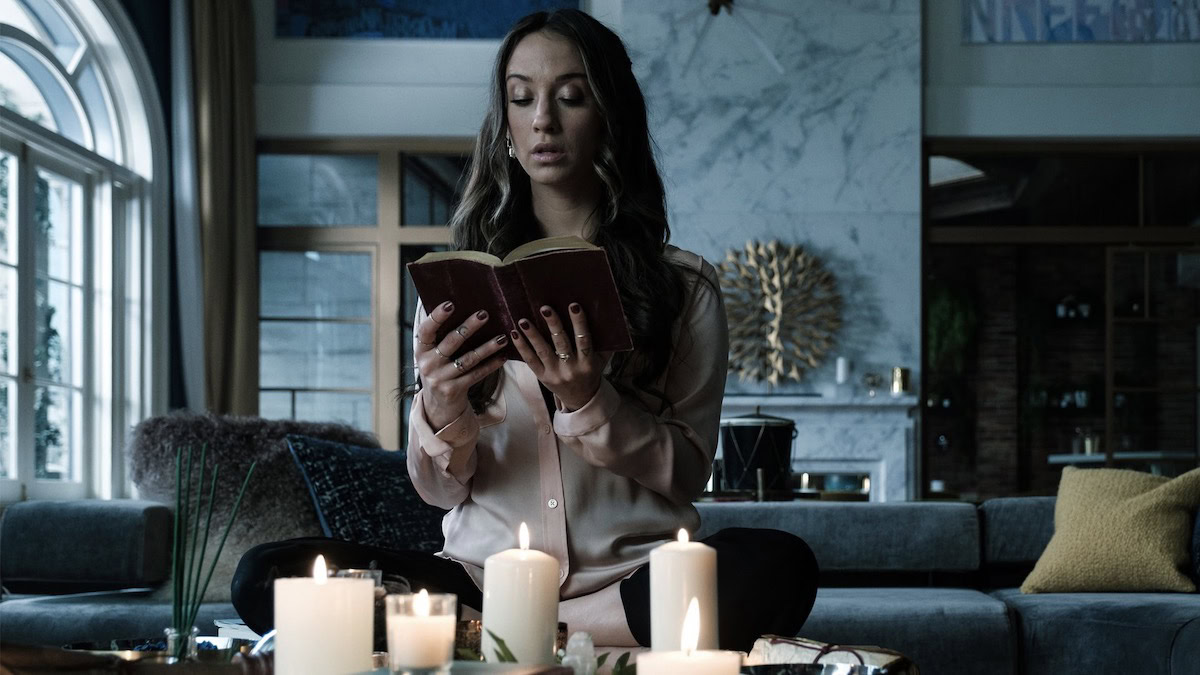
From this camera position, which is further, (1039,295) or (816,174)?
(1039,295)

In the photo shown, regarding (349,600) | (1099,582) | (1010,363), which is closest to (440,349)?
(349,600)

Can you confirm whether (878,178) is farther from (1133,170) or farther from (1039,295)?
(1039,295)

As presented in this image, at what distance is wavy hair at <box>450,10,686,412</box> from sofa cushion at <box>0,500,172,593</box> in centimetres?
152

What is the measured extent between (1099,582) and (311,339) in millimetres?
4843

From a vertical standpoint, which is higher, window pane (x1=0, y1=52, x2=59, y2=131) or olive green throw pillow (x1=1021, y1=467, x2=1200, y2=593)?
window pane (x1=0, y1=52, x2=59, y2=131)

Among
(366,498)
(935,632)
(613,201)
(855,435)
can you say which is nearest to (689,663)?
(613,201)

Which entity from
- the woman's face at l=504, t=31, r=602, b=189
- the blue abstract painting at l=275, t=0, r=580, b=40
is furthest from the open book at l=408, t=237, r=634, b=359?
the blue abstract painting at l=275, t=0, r=580, b=40

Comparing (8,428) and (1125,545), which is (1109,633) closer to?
(1125,545)

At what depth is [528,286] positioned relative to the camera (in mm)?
1464

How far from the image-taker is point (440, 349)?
5.10ft

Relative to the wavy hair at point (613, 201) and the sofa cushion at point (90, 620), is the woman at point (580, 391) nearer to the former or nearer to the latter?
the wavy hair at point (613, 201)

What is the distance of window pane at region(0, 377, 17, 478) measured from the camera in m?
4.76

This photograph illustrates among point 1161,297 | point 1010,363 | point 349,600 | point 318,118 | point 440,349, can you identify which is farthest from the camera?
point 1010,363

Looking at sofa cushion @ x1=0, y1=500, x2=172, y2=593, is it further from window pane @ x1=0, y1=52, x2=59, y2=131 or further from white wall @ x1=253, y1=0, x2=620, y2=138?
white wall @ x1=253, y1=0, x2=620, y2=138
